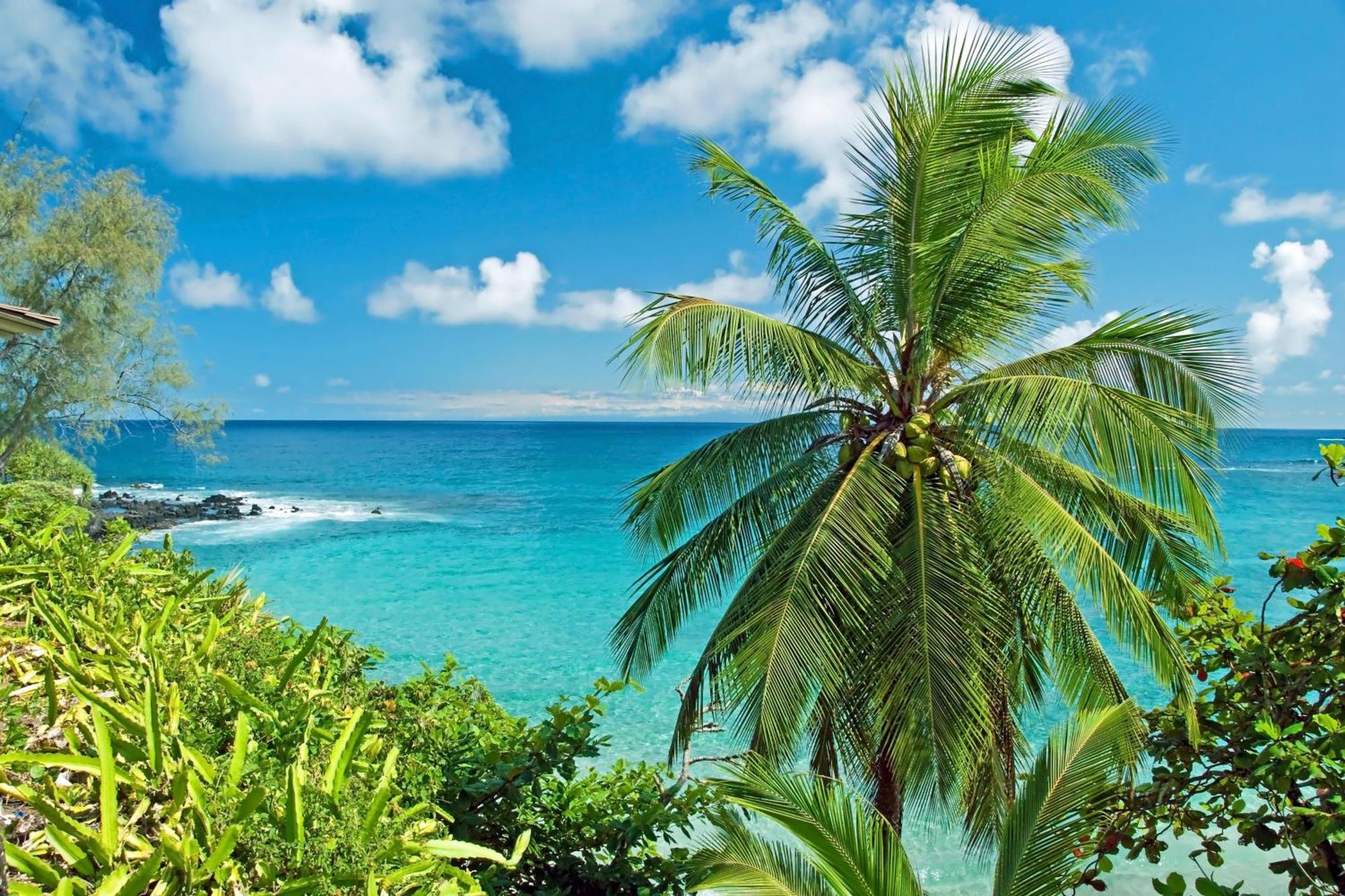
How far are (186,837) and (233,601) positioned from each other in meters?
2.39

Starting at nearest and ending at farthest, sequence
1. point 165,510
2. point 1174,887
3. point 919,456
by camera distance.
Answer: point 1174,887, point 919,456, point 165,510

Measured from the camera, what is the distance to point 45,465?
22578 millimetres

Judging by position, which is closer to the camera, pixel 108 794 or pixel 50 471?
pixel 108 794

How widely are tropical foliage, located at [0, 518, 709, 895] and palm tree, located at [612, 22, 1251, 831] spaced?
1.72 m

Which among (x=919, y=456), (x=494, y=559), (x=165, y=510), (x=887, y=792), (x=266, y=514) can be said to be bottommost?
(x=165, y=510)

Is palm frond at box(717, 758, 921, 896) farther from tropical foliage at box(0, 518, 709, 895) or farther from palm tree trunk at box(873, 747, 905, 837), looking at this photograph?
palm tree trunk at box(873, 747, 905, 837)

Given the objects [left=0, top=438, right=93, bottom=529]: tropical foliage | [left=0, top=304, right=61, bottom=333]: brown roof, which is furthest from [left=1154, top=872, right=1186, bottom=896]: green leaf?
[left=0, top=438, right=93, bottom=529]: tropical foliage

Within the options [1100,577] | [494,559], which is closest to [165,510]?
[494,559]

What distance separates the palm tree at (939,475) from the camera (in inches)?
204

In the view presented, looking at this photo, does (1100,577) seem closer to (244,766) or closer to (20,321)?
(244,766)

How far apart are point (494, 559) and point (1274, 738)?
26.6 meters

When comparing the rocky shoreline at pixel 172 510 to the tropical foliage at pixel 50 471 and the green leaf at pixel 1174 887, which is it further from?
the green leaf at pixel 1174 887

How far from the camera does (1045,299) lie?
6.51m

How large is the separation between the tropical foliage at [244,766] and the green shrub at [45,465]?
73.5 ft
